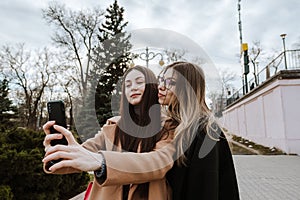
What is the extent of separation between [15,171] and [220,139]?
3159 millimetres

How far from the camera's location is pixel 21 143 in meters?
4.13

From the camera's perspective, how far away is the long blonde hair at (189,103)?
38.4 inches

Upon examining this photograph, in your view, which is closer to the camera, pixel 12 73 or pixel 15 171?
pixel 15 171

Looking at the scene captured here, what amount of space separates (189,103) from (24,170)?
3.18 meters

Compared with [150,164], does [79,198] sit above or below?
below

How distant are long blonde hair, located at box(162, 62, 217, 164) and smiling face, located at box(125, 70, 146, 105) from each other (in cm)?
11

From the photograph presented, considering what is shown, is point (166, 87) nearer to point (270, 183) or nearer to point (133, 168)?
point (133, 168)

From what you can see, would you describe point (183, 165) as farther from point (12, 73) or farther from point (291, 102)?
point (12, 73)

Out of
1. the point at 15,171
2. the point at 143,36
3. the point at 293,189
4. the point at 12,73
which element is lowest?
the point at 293,189

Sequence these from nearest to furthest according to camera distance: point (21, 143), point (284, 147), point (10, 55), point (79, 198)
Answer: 1. point (21, 143)
2. point (79, 198)
3. point (284, 147)
4. point (10, 55)

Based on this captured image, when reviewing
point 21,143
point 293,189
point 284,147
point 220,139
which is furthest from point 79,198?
point 284,147

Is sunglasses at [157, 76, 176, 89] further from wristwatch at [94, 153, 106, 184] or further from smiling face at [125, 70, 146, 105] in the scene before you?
wristwatch at [94, 153, 106, 184]

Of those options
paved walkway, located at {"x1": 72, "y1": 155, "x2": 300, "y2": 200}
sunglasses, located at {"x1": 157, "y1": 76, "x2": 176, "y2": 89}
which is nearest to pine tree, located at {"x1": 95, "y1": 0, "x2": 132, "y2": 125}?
sunglasses, located at {"x1": 157, "y1": 76, "x2": 176, "y2": 89}

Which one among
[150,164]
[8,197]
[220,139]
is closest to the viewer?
[150,164]
